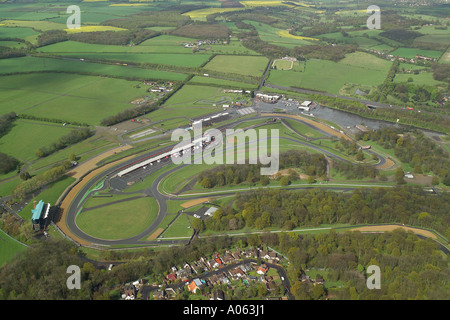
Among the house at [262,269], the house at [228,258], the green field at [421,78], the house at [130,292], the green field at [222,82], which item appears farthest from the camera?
the green field at [421,78]

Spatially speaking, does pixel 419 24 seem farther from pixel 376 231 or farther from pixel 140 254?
pixel 140 254

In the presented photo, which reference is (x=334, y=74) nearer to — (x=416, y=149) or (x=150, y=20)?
(x=416, y=149)

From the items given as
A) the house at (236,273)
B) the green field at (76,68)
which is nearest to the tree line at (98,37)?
the green field at (76,68)

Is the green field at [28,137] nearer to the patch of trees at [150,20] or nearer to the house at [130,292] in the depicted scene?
the house at [130,292]

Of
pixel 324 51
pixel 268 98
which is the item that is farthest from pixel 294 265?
pixel 324 51

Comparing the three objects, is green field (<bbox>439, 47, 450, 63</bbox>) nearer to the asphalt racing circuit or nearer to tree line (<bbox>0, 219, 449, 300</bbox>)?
Answer: the asphalt racing circuit

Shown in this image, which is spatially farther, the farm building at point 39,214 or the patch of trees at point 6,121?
the patch of trees at point 6,121

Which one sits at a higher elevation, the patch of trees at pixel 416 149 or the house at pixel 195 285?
the patch of trees at pixel 416 149
